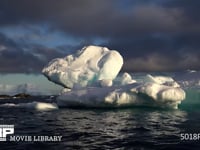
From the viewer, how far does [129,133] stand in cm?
1585

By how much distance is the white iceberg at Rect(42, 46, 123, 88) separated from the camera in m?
39.9

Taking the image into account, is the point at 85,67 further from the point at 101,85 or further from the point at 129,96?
the point at 129,96

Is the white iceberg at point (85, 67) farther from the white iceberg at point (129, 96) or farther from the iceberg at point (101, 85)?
the white iceberg at point (129, 96)

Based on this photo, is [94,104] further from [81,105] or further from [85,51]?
[85,51]

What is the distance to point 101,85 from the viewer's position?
3516 cm

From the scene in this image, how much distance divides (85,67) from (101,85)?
20.1ft

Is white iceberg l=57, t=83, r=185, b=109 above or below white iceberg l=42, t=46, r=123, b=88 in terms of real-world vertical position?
Result: below

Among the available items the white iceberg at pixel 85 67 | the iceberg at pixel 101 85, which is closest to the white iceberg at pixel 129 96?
the iceberg at pixel 101 85

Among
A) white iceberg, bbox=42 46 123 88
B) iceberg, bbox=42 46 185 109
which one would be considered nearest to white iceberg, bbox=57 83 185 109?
iceberg, bbox=42 46 185 109

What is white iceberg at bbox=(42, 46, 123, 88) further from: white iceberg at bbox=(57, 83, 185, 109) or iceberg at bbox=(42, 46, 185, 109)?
white iceberg at bbox=(57, 83, 185, 109)

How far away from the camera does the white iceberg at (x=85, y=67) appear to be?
39.9m

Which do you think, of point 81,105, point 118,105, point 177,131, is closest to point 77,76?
point 81,105

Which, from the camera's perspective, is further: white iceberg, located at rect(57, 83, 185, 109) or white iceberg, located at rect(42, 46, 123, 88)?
white iceberg, located at rect(42, 46, 123, 88)

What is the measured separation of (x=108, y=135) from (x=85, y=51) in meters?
27.1
